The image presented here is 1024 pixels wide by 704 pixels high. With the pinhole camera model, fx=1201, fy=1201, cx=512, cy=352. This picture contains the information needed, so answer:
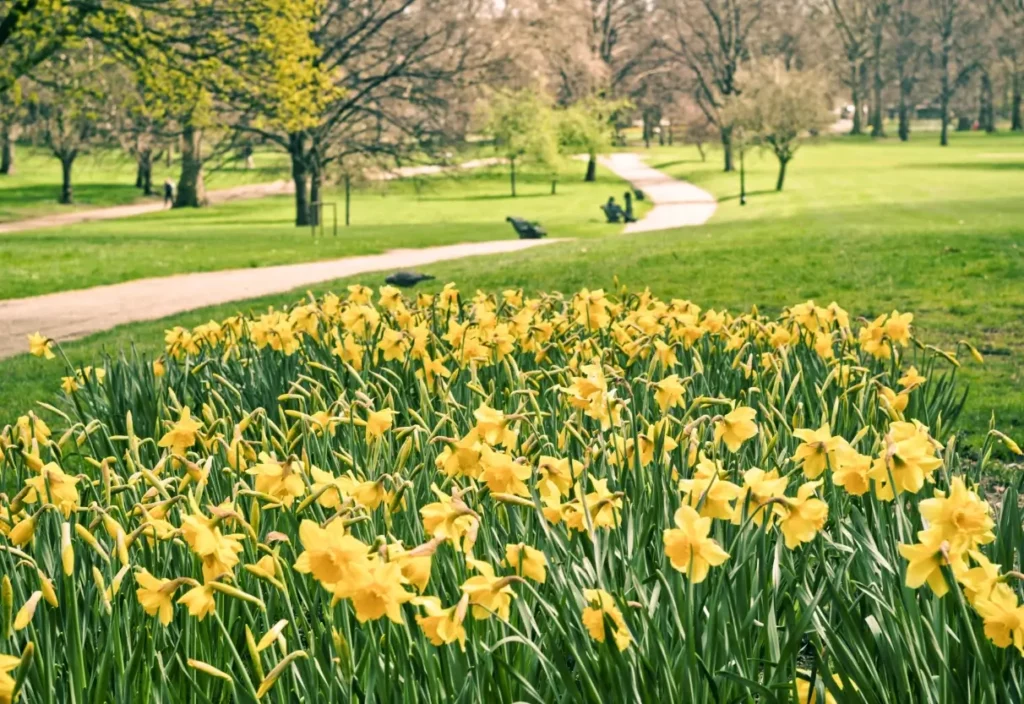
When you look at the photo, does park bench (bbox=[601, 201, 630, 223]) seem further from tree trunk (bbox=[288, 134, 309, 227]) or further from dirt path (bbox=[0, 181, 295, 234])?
dirt path (bbox=[0, 181, 295, 234])

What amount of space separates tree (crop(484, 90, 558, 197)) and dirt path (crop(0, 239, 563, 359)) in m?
29.7

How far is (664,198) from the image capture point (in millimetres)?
44000

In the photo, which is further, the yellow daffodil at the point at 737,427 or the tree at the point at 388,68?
the tree at the point at 388,68

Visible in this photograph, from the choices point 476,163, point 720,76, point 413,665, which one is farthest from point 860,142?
point 413,665

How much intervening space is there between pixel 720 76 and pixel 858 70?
1573cm

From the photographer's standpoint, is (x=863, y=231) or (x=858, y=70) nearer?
(x=863, y=231)

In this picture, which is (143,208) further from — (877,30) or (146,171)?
(877,30)

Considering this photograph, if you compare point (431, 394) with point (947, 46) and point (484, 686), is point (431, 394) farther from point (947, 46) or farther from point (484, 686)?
point (947, 46)

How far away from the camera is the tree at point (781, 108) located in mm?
41688

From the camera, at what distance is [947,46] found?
253 feet

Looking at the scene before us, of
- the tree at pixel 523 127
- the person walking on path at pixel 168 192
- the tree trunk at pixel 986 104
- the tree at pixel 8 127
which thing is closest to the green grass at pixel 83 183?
the tree at pixel 8 127

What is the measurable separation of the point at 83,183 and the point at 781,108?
32063mm

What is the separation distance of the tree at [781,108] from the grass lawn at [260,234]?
6.05m

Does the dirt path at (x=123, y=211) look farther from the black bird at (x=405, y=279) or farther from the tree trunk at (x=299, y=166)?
the black bird at (x=405, y=279)
